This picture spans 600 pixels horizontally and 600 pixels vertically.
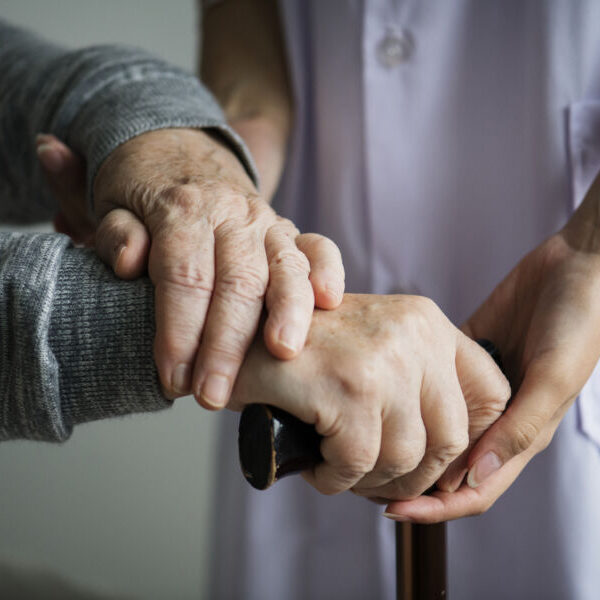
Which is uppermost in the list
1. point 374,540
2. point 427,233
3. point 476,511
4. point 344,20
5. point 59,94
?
point 344,20

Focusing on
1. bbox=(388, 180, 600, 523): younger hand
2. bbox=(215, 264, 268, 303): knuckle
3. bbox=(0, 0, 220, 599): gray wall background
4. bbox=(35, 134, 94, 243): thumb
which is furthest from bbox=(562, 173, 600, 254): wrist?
bbox=(0, 0, 220, 599): gray wall background

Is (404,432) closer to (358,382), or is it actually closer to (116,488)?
(358,382)

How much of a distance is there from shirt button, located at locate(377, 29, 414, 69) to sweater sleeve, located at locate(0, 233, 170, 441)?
0.46m

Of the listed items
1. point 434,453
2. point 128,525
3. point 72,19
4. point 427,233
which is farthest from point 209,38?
point 128,525

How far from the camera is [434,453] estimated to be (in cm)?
41

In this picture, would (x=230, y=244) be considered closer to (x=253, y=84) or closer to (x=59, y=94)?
(x=59, y=94)

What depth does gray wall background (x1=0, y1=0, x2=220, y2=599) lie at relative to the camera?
1.57 meters

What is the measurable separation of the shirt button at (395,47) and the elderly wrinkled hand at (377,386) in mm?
423

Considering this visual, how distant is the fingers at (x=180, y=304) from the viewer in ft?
1.25

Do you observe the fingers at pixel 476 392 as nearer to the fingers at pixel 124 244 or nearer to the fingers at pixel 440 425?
the fingers at pixel 440 425

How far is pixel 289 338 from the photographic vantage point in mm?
365

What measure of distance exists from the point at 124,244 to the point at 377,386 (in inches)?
7.7

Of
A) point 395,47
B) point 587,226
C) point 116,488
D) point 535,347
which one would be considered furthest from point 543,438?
point 116,488

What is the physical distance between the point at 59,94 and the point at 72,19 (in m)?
1.08
